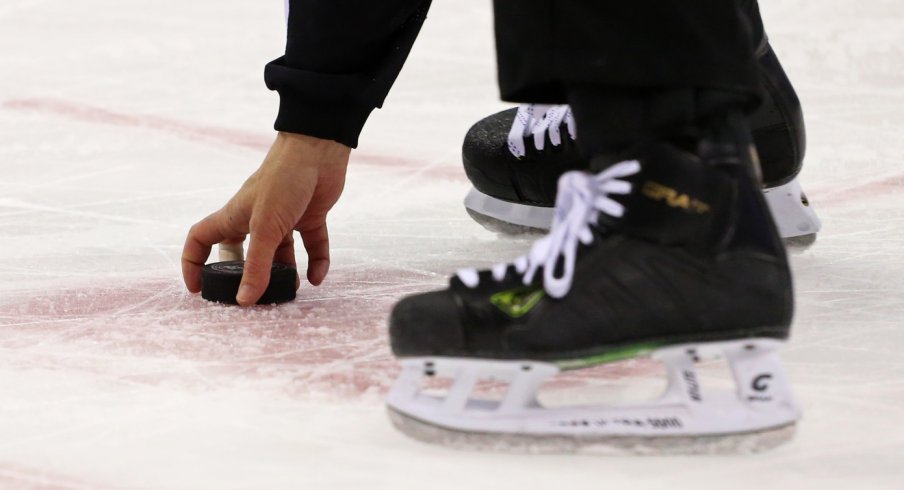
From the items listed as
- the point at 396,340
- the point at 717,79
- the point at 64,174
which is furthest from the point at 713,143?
the point at 64,174

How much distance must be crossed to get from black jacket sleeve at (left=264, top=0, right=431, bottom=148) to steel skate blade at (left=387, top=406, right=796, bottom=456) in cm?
57

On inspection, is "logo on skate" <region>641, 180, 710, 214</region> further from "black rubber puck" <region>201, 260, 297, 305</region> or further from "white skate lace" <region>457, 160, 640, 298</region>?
"black rubber puck" <region>201, 260, 297, 305</region>

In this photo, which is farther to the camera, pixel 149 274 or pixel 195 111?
pixel 195 111

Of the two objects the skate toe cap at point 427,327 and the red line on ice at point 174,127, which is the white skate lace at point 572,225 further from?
the red line on ice at point 174,127

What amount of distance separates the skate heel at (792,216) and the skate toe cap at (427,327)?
873 millimetres

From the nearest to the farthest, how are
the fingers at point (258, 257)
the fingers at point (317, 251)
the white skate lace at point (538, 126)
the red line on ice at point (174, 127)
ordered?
the fingers at point (258, 257) → the fingers at point (317, 251) → the white skate lace at point (538, 126) → the red line on ice at point (174, 127)

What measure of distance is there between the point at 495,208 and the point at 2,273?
729 mm

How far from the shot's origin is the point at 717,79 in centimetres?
96

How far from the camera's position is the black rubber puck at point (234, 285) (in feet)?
4.83

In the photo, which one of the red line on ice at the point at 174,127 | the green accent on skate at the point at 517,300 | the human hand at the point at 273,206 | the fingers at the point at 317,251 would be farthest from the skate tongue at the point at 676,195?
the red line on ice at the point at 174,127

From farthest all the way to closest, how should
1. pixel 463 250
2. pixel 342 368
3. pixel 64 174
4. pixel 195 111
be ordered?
pixel 195 111 < pixel 64 174 < pixel 463 250 < pixel 342 368

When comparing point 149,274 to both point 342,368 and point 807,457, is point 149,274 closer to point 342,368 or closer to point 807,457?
point 342,368

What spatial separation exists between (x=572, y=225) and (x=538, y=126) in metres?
0.86

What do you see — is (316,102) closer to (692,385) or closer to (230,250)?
(230,250)
